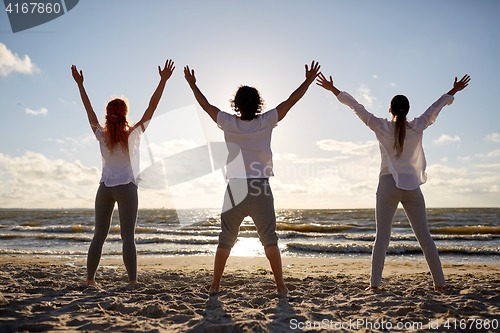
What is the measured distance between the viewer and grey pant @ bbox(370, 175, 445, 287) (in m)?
2.96

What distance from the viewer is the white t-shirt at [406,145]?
294 centimetres

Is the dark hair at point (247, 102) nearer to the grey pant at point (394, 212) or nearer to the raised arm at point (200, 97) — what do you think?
the raised arm at point (200, 97)

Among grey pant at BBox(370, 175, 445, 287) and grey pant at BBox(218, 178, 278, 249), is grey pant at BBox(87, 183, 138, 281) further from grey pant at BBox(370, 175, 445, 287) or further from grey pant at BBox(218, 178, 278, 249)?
grey pant at BBox(370, 175, 445, 287)

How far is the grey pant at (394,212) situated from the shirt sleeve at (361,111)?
0.53 meters

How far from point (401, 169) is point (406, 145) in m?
0.23

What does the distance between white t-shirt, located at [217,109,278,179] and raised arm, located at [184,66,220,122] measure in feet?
0.61

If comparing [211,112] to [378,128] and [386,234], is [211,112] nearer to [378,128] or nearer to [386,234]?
[378,128]

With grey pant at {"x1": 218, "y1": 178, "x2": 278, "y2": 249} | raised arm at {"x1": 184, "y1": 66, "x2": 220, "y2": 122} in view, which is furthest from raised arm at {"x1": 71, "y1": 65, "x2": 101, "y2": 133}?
grey pant at {"x1": 218, "y1": 178, "x2": 278, "y2": 249}

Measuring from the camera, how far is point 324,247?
1073cm

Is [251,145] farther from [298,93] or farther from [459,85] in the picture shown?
[459,85]

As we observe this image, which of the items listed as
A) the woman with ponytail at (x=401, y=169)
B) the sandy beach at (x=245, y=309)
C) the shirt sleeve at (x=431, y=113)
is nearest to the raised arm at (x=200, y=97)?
the woman with ponytail at (x=401, y=169)

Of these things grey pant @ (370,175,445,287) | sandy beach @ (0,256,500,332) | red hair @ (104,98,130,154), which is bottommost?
sandy beach @ (0,256,500,332)

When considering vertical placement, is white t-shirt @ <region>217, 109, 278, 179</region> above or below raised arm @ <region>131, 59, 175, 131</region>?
below

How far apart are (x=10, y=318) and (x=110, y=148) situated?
63.3 inches
